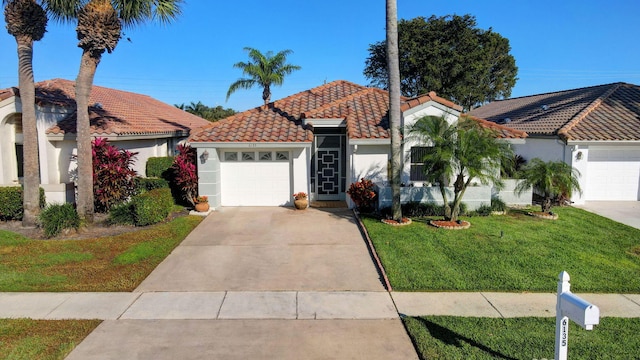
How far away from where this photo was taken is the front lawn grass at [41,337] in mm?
5625

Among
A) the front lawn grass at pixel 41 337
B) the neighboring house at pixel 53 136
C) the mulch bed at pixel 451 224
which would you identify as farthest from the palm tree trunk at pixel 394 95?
the neighboring house at pixel 53 136

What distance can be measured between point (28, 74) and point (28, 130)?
1652 millimetres

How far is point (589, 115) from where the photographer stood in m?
17.8

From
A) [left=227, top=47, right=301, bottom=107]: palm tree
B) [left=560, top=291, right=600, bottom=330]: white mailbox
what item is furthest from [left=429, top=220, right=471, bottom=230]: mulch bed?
[left=227, top=47, right=301, bottom=107]: palm tree

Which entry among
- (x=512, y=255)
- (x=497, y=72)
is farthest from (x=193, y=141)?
(x=497, y=72)

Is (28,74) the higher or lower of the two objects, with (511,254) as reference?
higher

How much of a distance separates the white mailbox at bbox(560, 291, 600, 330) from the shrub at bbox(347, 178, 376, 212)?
9458mm

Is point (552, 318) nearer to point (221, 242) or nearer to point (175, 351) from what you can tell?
point (175, 351)

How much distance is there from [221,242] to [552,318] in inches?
314

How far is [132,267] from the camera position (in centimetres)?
928

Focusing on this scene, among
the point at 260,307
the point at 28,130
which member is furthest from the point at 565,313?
the point at 28,130

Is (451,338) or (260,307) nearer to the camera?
(451,338)

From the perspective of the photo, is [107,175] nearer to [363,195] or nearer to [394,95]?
[363,195]

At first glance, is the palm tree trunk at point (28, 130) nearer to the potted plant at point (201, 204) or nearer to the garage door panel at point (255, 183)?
the potted plant at point (201, 204)
